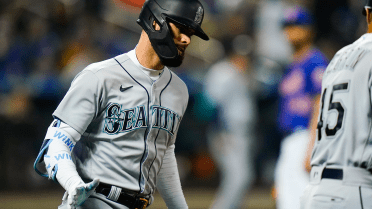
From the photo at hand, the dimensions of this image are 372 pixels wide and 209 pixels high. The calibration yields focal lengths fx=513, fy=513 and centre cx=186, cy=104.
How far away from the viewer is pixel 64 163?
251 cm

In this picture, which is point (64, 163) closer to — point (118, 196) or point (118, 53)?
point (118, 196)

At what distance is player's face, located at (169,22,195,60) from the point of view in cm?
296

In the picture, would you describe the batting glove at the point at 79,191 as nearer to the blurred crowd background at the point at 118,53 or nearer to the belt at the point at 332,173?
the belt at the point at 332,173

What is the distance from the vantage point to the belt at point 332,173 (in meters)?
2.66

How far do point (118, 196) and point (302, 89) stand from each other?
2628 millimetres

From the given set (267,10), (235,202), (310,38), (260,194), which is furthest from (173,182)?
(267,10)

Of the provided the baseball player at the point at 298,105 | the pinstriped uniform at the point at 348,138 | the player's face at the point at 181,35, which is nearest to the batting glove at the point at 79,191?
the player's face at the point at 181,35

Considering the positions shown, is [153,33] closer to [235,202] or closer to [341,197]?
[341,197]

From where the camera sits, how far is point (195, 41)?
11172 millimetres

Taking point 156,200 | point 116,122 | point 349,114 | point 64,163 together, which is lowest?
point 156,200

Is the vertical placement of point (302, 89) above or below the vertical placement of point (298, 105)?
above

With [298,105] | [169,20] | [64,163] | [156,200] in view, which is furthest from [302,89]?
[156,200]

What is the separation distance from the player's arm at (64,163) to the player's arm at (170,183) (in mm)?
658

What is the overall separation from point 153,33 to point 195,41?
27.2 feet
